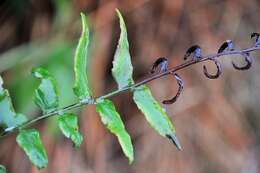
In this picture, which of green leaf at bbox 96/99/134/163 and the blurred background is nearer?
green leaf at bbox 96/99/134/163

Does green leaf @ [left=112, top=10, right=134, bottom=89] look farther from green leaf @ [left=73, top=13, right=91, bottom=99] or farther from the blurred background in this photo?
the blurred background

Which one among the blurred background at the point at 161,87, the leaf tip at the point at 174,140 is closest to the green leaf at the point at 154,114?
the leaf tip at the point at 174,140

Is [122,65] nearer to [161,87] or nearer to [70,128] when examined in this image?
[70,128]

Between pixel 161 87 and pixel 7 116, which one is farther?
pixel 161 87

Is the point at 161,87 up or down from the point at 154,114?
up

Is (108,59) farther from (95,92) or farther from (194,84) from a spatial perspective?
(194,84)

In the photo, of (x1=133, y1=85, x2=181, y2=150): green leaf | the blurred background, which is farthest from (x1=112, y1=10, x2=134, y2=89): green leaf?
the blurred background

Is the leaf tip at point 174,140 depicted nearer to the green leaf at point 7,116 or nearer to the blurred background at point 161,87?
the green leaf at point 7,116

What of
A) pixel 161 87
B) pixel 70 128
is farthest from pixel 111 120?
pixel 161 87
